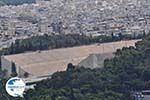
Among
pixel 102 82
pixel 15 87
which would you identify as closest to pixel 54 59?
pixel 102 82

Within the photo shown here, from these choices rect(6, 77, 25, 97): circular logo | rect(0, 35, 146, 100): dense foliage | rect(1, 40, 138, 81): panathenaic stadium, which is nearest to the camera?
rect(6, 77, 25, 97): circular logo

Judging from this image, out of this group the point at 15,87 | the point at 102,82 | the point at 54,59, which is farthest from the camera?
the point at 54,59

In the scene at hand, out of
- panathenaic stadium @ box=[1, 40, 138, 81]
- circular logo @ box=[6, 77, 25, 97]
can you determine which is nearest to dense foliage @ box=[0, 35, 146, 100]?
circular logo @ box=[6, 77, 25, 97]

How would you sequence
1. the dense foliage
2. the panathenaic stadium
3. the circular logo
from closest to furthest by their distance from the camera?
the circular logo < the dense foliage < the panathenaic stadium

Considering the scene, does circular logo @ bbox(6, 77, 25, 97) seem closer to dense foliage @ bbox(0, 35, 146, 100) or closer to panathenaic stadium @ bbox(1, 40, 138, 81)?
dense foliage @ bbox(0, 35, 146, 100)

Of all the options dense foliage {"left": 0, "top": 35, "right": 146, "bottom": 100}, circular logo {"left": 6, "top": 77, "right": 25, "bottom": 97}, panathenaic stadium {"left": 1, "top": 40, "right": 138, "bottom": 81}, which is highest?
circular logo {"left": 6, "top": 77, "right": 25, "bottom": 97}

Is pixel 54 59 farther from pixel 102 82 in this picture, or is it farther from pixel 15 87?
pixel 15 87

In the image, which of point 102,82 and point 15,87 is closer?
point 15,87

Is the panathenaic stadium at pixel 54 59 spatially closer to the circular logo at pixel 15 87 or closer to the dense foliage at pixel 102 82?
the dense foliage at pixel 102 82

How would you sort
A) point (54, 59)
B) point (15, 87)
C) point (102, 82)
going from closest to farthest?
1. point (15, 87)
2. point (102, 82)
3. point (54, 59)

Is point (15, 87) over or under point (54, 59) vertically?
over

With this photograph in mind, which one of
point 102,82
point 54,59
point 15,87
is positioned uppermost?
point 15,87
